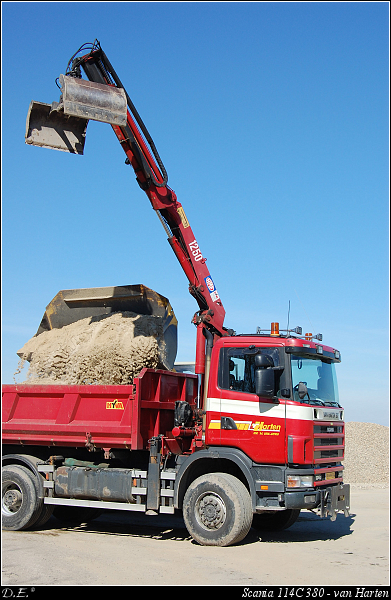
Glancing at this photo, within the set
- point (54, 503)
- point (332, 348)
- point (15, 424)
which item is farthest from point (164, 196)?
point (54, 503)

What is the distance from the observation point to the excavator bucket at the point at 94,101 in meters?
8.98

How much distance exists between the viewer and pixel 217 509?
846cm

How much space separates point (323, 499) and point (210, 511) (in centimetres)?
158

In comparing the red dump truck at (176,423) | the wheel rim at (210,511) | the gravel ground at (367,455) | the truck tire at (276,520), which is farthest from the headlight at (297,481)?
the gravel ground at (367,455)

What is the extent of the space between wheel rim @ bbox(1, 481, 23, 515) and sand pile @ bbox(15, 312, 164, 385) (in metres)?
1.71

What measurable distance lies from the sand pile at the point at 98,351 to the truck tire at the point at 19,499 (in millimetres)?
1510

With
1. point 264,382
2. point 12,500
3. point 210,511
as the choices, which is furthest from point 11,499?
point 264,382

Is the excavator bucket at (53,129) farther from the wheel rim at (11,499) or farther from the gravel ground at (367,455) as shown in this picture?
the gravel ground at (367,455)

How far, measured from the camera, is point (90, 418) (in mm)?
9500

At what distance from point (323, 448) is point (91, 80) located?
267 inches

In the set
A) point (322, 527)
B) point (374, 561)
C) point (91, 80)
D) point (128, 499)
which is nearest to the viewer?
point (374, 561)

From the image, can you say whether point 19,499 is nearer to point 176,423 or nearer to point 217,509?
point 176,423

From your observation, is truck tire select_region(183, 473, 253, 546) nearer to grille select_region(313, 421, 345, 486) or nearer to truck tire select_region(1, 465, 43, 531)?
grille select_region(313, 421, 345, 486)
